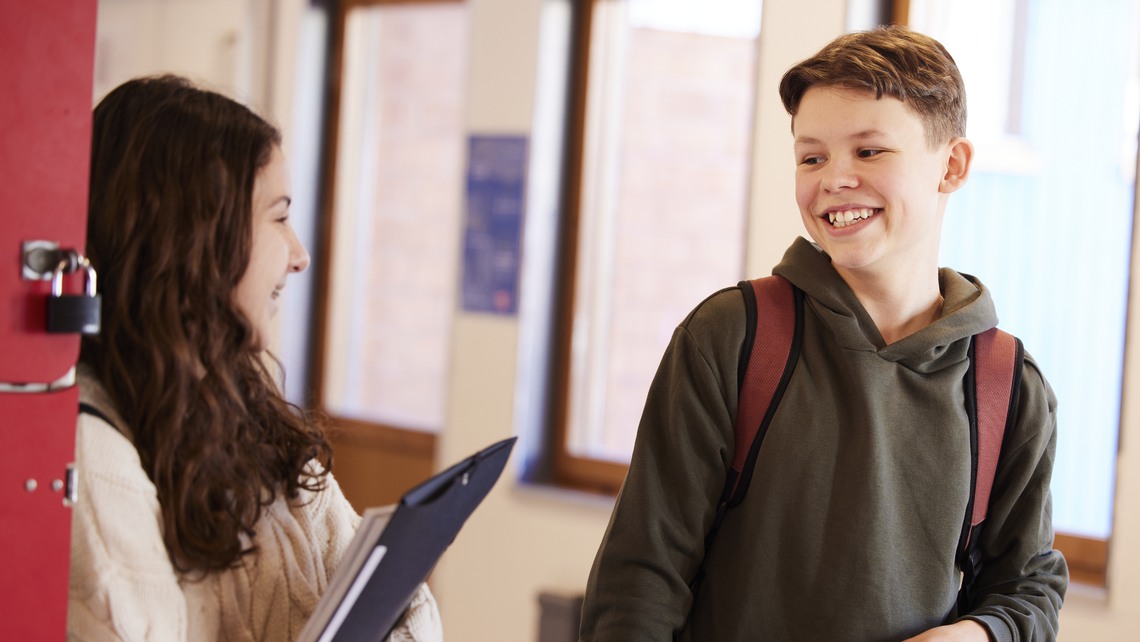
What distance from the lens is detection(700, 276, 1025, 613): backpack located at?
1.24 meters

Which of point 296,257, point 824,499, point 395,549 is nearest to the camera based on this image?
point 395,549

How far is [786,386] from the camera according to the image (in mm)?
1247

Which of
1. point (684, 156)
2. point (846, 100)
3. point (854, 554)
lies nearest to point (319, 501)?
point (854, 554)

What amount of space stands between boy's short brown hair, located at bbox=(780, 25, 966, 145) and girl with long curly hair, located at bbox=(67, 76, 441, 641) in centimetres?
68

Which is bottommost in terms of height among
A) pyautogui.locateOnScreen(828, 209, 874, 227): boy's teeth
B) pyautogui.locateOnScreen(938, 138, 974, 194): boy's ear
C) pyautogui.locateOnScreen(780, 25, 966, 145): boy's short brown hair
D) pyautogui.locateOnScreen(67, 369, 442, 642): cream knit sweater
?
pyautogui.locateOnScreen(67, 369, 442, 642): cream knit sweater

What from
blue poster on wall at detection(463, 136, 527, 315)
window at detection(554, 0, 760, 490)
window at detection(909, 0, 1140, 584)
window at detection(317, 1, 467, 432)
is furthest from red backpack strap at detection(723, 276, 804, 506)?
window at detection(317, 1, 467, 432)

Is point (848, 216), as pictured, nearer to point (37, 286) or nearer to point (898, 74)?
point (898, 74)

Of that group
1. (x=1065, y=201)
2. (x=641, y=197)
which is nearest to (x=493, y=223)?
(x=641, y=197)

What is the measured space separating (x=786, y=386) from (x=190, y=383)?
27.1 inches

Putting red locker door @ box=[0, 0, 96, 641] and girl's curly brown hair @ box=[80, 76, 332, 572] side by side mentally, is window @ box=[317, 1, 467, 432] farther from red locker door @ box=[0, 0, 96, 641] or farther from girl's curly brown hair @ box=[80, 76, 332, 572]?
red locker door @ box=[0, 0, 96, 641]

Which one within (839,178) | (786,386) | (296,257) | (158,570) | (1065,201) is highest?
(1065,201)

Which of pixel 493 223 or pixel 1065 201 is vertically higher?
pixel 1065 201

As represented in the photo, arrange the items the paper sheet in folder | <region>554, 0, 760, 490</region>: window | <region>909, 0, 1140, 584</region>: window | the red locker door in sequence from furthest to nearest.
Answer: <region>554, 0, 760, 490</region>: window, <region>909, 0, 1140, 584</region>: window, the paper sheet in folder, the red locker door

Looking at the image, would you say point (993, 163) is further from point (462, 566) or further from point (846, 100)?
point (462, 566)
